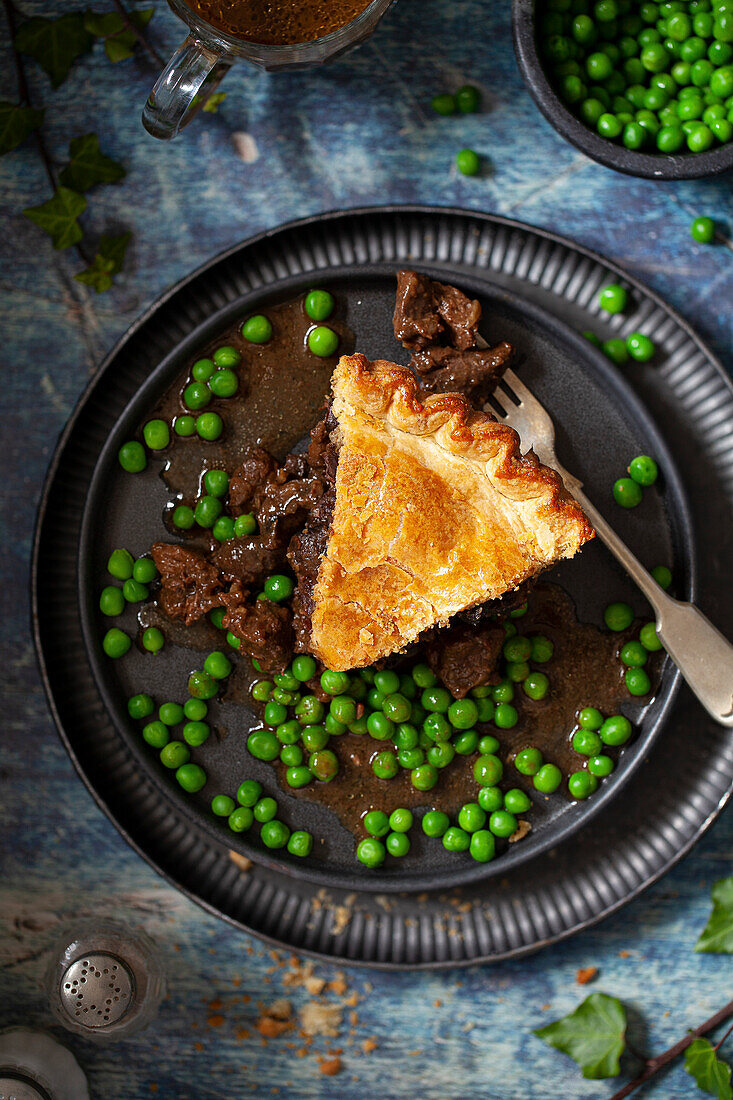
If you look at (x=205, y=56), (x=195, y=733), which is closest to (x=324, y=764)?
(x=195, y=733)

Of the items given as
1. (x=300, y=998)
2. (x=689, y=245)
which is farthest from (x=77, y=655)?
(x=689, y=245)

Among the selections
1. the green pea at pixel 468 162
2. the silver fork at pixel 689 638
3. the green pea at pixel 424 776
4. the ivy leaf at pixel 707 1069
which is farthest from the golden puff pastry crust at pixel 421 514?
the ivy leaf at pixel 707 1069

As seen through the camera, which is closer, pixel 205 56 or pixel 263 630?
pixel 205 56

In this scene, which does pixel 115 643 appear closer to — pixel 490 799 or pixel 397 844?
pixel 397 844

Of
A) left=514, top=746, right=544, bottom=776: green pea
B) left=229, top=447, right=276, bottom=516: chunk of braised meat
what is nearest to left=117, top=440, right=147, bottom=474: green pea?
left=229, top=447, right=276, bottom=516: chunk of braised meat

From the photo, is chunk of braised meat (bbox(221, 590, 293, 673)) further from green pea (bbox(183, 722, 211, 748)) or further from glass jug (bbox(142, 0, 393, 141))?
glass jug (bbox(142, 0, 393, 141))
